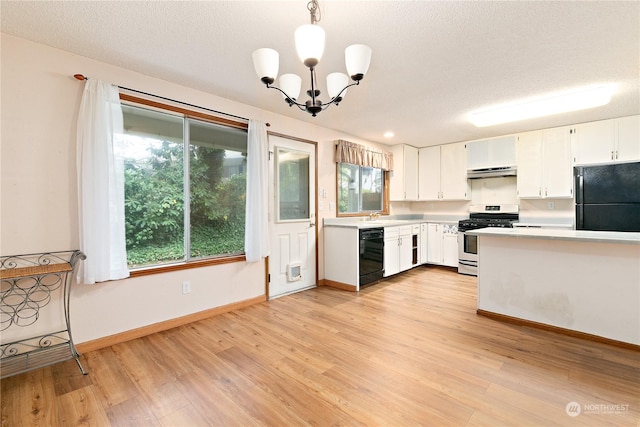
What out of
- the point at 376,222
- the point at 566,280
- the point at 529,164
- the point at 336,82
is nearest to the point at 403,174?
the point at 376,222

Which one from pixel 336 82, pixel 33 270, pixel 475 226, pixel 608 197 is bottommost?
pixel 33 270

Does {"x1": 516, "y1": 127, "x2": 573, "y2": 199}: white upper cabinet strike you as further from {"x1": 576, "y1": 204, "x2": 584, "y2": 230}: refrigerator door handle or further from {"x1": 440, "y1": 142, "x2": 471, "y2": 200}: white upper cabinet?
{"x1": 440, "y1": 142, "x2": 471, "y2": 200}: white upper cabinet

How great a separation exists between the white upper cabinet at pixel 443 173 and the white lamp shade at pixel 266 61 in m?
4.60

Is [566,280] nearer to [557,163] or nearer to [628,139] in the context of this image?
[557,163]

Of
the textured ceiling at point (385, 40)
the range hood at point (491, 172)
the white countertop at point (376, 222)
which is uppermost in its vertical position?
the textured ceiling at point (385, 40)

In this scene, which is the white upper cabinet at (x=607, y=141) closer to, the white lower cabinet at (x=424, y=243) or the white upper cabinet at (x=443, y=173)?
the white upper cabinet at (x=443, y=173)

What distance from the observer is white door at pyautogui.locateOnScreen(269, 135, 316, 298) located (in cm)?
372

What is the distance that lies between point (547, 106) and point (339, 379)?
3.84m

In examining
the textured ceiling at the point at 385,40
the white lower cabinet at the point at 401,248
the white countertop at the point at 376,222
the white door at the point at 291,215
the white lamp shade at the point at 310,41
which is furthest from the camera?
the white lower cabinet at the point at 401,248

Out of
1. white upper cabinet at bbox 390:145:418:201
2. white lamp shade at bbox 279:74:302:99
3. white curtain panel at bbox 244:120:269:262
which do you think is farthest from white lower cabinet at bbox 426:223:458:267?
Answer: white lamp shade at bbox 279:74:302:99

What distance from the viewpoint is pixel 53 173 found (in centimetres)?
223

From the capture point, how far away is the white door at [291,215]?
12.2ft

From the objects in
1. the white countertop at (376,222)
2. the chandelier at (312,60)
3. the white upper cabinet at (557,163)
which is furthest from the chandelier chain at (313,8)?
the white upper cabinet at (557,163)

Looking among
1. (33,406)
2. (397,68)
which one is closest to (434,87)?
(397,68)
